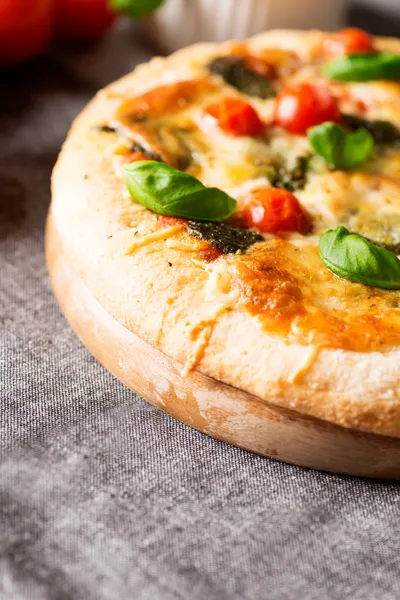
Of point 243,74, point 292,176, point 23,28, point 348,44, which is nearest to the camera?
point 292,176

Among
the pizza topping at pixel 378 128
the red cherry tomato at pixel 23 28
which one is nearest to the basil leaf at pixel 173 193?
the pizza topping at pixel 378 128

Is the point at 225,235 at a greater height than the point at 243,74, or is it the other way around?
the point at 243,74

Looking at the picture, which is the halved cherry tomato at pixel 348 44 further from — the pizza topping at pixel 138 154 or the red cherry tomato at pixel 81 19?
the red cherry tomato at pixel 81 19

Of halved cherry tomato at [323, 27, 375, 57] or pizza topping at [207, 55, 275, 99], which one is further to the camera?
halved cherry tomato at [323, 27, 375, 57]

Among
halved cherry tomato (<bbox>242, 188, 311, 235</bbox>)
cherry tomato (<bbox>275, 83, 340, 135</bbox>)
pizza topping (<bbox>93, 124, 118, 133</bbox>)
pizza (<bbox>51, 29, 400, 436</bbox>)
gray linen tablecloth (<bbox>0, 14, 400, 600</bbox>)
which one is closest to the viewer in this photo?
gray linen tablecloth (<bbox>0, 14, 400, 600</bbox>)

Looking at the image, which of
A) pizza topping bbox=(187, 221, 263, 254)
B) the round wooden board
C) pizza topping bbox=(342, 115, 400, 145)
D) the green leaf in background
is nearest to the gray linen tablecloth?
the round wooden board

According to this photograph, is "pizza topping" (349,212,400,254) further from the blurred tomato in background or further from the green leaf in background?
the blurred tomato in background

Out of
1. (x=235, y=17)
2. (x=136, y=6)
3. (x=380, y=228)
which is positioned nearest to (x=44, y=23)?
(x=136, y=6)

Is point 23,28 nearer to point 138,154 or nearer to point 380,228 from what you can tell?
point 138,154
